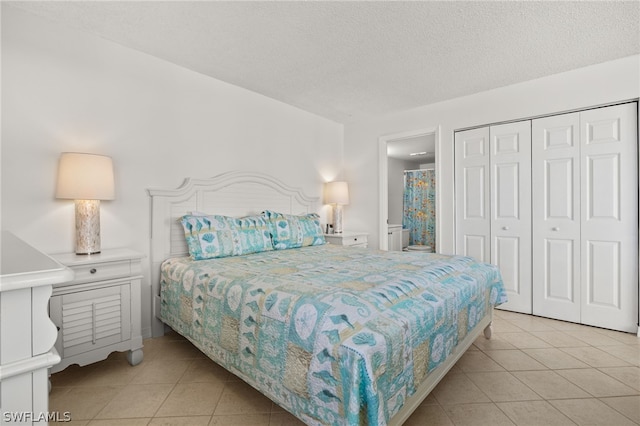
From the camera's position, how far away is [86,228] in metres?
2.19

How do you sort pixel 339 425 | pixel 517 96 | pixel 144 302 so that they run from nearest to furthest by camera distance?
1. pixel 339 425
2. pixel 144 302
3. pixel 517 96

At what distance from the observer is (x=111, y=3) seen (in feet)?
6.60

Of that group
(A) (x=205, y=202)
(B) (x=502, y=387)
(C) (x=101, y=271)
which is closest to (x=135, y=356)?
(C) (x=101, y=271)

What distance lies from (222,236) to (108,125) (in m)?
1.26

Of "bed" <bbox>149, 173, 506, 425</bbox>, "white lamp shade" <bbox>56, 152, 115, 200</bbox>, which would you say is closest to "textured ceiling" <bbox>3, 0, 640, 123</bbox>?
"white lamp shade" <bbox>56, 152, 115, 200</bbox>

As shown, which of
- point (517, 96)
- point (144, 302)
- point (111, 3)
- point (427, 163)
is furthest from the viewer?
point (427, 163)

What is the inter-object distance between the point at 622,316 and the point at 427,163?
16.9 ft

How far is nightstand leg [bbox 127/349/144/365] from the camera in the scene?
2168 millimetres

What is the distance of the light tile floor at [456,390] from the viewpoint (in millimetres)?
1624

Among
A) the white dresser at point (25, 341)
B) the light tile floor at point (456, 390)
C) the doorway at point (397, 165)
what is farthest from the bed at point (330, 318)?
the doorway at point (397, 165)

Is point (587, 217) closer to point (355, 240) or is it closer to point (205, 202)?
point (355, 240)

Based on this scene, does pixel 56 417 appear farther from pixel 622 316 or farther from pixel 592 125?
pixel 592 125

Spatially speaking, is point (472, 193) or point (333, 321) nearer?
point (333, 321)

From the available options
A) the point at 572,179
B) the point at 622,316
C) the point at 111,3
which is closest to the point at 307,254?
the point at 111,3
